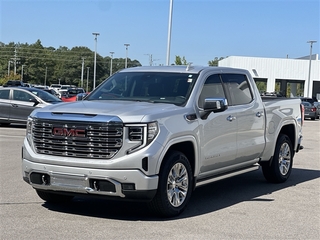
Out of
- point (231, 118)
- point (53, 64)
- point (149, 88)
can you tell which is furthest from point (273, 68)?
point (53, 64)

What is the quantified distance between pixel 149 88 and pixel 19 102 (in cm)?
1338

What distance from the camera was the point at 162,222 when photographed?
6781mm

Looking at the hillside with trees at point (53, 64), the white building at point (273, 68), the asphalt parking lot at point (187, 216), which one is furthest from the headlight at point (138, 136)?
the hillside with trees at point (53, 64)

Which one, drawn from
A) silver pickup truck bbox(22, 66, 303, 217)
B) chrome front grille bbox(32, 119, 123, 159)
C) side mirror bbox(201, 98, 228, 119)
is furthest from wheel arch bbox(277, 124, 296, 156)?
chrome front grille bbox(32, 119, 123, 159)

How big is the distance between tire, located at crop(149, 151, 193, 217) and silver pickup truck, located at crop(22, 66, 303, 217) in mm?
13

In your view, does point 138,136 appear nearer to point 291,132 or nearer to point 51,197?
point 51,197

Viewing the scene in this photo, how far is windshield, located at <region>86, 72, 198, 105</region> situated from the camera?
7734 millimetres

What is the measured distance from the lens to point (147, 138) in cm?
653

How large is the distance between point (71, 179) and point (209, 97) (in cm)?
253

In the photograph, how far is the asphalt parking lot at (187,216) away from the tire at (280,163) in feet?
0.67

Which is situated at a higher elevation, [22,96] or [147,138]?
[147,138]

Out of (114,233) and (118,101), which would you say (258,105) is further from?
(114,233)

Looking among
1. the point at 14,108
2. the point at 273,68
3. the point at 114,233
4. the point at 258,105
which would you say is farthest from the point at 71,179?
the point at 273,68

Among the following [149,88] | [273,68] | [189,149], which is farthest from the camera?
[273,68]
